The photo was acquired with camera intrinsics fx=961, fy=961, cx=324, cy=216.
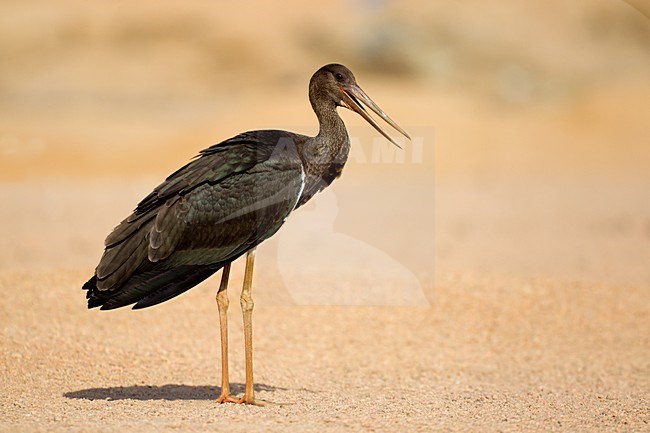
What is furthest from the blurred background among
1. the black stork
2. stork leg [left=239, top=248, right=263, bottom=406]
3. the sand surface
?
Result: the black stork

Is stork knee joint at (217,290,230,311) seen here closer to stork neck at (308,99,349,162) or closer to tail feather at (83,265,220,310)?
tail feather at (83,265,220,310)

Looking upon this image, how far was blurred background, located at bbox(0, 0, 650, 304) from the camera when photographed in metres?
17.1

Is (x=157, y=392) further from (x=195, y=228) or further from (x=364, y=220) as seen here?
(x=364, y=220)

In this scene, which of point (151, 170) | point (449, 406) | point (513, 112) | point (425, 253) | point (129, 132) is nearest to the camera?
point (449, 406)

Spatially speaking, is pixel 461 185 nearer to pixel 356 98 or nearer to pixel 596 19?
pixel 356 98

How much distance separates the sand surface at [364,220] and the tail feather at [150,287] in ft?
2.57

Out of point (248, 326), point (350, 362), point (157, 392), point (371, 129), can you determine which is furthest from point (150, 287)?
point (371, 129)

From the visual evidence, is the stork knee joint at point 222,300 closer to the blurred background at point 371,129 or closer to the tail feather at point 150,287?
the tail feather at point 150,287

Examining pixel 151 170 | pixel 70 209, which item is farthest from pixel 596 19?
pixel 70 209

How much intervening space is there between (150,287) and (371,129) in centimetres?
835

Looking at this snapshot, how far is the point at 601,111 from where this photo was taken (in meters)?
33.6

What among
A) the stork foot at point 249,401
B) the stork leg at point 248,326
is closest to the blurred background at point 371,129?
the stork leg at point 248,326

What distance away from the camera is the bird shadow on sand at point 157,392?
7.87 meters

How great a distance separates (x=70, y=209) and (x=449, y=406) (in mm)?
17268
